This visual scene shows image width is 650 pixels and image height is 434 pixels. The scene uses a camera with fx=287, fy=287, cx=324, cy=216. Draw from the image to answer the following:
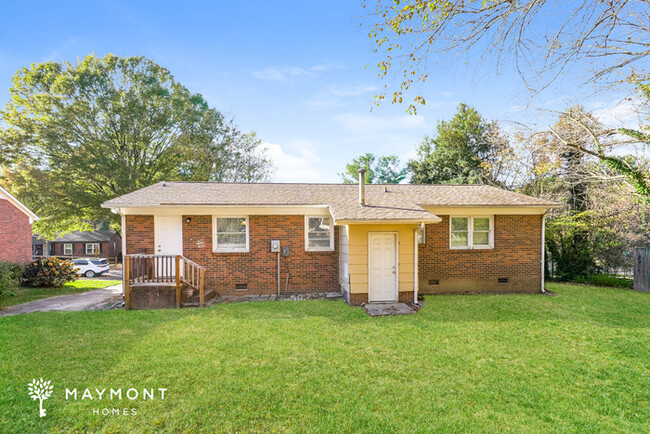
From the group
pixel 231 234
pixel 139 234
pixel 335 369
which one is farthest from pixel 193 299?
pixel 335 369

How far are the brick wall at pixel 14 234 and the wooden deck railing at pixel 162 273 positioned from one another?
40.8 ft

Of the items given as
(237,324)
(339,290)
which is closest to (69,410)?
(237,324)

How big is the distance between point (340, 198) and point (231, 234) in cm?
390

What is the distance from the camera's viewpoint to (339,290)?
9.80 meters

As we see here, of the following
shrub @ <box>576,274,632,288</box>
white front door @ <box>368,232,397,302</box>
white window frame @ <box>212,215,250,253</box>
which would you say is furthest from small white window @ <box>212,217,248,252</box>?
shrub @ <box>576,274,632,288</box>

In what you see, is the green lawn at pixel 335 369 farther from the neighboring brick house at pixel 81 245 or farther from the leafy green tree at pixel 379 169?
the leafy green tree at pixel 379 169

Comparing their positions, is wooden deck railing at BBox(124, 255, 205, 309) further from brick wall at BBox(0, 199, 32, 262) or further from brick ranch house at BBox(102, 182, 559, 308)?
brick wall at BBox(0, 199, 32, 262)

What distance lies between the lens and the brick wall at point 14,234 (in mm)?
15086

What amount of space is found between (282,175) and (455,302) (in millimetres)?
23621

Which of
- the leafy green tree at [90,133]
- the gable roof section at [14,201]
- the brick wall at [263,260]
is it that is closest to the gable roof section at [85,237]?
the leafy green tree at [90,133]

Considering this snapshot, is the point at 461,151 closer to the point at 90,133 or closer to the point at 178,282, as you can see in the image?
the point at 178,282

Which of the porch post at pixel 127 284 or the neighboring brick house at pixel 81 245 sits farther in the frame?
the neighboring brick house at pixel 81 245

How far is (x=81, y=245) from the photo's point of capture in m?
32.9

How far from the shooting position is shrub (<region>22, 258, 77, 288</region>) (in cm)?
1267
